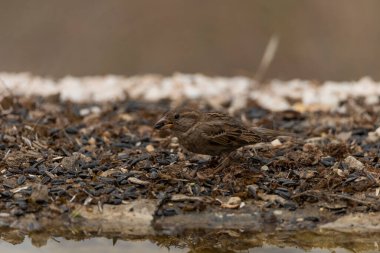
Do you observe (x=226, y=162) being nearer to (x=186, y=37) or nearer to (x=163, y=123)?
(x=163, y=123)

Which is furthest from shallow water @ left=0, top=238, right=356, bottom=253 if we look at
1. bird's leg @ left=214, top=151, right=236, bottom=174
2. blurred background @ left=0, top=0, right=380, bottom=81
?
blurred background @ left=0, top=0, right=380, bottom=81

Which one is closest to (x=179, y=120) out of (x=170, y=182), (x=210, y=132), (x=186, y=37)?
(x=210, y=132)

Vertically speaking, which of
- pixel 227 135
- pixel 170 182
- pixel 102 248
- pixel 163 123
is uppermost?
pixel 163 123

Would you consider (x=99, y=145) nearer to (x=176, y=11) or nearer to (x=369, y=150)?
(x=369, y=150)

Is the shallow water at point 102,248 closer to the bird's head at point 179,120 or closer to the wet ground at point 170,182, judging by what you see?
the wet ground at point 170,182

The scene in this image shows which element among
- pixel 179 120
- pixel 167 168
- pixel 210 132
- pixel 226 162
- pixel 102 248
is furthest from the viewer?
pixel 179 120

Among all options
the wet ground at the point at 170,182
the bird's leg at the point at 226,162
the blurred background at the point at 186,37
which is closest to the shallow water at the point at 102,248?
the wet ground at the point at 170,182

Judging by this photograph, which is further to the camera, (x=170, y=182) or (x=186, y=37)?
(x=186, y=37)
